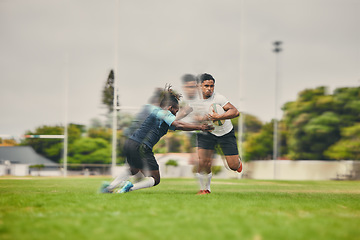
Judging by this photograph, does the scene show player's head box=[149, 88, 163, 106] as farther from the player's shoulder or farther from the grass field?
the grass field

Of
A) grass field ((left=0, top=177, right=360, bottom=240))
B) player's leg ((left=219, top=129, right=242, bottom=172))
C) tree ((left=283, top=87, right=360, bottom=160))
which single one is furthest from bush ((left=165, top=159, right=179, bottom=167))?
grass field ((left=0, top=177, right=360, bottom=240))

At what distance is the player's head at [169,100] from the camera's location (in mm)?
6035

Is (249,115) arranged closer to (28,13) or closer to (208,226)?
(28,13)

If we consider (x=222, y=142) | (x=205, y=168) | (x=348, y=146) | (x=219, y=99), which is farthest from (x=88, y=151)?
(x=219, y=99)

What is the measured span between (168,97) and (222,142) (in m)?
1.48

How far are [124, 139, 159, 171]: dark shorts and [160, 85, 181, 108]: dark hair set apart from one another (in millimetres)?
678

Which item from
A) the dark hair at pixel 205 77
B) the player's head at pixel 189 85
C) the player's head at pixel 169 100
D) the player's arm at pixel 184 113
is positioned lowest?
the player's arm at pixel 184 113

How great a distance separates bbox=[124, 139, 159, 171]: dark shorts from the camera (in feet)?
19.4

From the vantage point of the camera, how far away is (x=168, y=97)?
606 cm

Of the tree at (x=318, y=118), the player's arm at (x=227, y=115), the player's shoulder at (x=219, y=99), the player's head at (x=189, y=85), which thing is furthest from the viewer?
the tree at (x=318, y=118)

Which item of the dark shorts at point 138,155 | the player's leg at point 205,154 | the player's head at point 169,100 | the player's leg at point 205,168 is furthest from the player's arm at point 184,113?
the player's leg at point 205,168

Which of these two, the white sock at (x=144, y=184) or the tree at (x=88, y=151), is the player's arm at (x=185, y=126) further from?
the tree at (x=88, y=151)

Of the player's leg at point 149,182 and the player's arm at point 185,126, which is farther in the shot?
the player's leg at point 149,182

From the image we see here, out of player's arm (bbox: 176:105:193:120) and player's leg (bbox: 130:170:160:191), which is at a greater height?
player's arm (bbox: 176:105:193:120)
